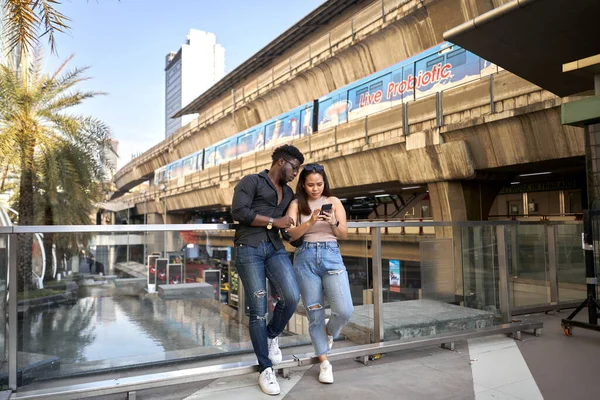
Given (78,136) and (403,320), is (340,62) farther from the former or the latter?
(403,320)

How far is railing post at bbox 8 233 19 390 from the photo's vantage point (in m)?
3.21

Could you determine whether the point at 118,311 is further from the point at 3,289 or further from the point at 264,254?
the point at 264,254

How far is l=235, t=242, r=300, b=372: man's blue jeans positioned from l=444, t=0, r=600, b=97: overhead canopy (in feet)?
13.0

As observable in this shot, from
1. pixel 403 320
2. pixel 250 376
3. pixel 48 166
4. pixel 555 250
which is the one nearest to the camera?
Result: pixel 250 376

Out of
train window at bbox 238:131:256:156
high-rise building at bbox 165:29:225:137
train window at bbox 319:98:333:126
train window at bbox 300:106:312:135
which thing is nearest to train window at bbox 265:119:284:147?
train window at bbox 238:131:256:156

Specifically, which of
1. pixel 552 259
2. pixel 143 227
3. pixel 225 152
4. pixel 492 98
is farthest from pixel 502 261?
pixel 225 152

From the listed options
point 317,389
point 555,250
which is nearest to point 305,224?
point 317,389

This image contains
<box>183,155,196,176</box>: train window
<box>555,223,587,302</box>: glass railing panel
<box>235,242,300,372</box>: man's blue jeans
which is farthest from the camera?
<box>183,155,196,176</box>: train window

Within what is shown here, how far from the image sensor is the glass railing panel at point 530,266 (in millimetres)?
6887

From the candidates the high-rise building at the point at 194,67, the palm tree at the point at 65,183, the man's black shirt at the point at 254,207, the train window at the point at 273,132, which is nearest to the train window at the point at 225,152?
the train window at the point at 273,132

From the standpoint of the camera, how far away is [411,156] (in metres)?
16.3

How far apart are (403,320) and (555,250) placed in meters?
4.19

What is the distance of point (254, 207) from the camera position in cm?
351

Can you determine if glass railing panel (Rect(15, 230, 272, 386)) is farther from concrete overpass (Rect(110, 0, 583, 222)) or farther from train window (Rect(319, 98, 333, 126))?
train window (Rect(319, 98, 333, 126))
